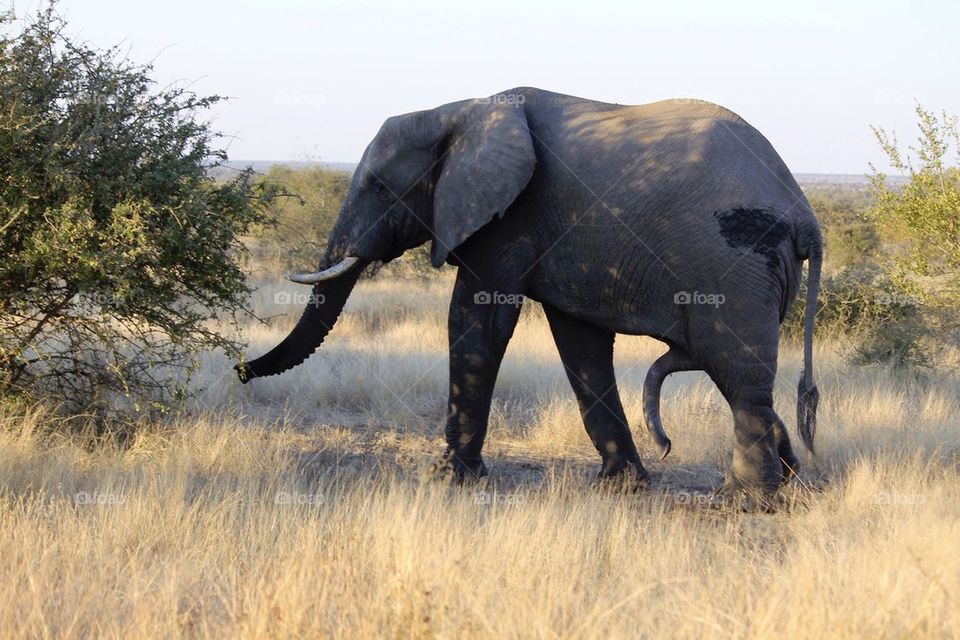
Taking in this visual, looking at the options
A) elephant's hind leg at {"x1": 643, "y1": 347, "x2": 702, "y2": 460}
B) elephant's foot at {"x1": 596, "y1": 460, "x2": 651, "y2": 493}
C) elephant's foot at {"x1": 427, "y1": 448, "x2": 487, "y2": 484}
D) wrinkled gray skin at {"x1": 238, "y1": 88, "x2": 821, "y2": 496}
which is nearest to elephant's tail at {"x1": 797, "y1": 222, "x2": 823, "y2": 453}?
wrinkled gray skin at {"x1": 238, "y1": 88, "x2": 821, "y2": 496}

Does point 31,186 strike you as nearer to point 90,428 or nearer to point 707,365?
point 90,428

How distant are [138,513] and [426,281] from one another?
15779 millimetres

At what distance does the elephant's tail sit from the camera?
655 centimetres

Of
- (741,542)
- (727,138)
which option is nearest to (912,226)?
(727,138)

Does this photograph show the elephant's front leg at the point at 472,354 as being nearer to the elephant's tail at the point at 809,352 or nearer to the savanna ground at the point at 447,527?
the savanna ground at the point at 447,527

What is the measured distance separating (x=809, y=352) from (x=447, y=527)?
2682mm

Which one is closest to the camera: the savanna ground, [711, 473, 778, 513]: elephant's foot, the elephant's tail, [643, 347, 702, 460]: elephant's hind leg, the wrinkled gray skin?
the savanna ground

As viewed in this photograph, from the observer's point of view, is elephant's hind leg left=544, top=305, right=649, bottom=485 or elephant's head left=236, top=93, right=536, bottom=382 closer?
elephant's head left=236, top=93, right=536, bottom=382

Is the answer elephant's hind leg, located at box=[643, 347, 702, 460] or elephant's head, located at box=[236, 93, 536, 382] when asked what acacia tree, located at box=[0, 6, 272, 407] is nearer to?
elephant's head, located at box=[236, 93, 536, 382]

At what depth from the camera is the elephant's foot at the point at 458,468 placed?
23.6ft

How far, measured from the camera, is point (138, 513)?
5.37 m

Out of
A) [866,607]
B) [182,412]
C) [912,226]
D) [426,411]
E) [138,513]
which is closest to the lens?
[866,607]

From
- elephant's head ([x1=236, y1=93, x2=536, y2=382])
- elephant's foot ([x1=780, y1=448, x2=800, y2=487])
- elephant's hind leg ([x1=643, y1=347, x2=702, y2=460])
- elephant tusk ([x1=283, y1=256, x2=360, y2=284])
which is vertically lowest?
elephant's foot ([x1=780, y1=448, x2=800, y2=487])

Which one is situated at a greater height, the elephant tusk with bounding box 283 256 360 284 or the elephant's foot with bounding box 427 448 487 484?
the elephant tusk with bounding box 283 256 360 284
